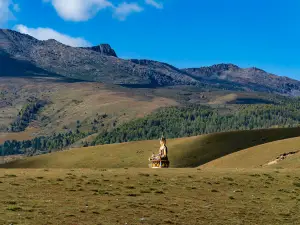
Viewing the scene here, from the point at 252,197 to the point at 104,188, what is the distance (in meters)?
11.8

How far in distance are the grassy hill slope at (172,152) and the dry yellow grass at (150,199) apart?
5610 cm

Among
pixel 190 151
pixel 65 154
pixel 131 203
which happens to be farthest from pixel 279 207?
pixel 65 154

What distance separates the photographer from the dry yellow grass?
27953mm

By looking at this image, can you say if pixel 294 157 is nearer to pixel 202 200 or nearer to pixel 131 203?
pixel 202 200

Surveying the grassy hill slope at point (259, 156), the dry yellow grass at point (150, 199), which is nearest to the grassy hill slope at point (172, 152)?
the grassy hill slope at point (259, 156)

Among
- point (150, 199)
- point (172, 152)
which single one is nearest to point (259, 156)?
point (172, 152)

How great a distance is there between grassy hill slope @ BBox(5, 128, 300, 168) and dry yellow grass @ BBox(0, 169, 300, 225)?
5610 centimetres

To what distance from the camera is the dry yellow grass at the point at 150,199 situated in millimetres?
27953

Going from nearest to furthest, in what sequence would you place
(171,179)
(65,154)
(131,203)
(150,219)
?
(150,219)
(131,203)
(171,179)
(65,154)

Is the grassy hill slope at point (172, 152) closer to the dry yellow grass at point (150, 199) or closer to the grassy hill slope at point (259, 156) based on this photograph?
the grassy hill slope at point (259, 156)

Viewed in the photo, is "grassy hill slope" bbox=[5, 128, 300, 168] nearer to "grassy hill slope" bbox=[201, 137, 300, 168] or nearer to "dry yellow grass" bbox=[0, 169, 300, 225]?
"grassy hill slope" bbox=[201, 137, 300, 168]

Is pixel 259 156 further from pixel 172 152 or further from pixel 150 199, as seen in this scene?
pixel 150 199

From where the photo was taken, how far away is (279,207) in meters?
34.9

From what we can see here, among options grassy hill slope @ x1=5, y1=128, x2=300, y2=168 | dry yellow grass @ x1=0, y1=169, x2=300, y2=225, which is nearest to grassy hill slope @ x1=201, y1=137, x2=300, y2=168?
grassy hill slope @ x1=5, y1=128, x2=300, y2=168
